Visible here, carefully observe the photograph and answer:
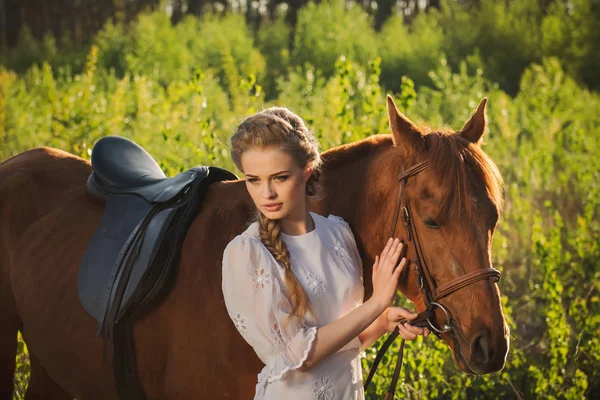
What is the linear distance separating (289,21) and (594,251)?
1791cm

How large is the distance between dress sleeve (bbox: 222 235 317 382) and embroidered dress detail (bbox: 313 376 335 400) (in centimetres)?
15

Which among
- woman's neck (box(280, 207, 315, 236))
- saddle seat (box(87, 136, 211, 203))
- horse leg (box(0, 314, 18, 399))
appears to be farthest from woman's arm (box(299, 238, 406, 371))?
horse leg (box(0, 314, 18, 399))

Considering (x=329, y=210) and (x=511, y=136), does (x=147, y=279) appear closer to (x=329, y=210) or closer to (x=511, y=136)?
(x=329, y=210)

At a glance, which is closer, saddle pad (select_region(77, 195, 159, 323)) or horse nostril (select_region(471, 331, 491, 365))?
horse nostril (select_region(471, 331, 491, 365))

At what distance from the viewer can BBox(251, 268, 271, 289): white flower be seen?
7.05ft

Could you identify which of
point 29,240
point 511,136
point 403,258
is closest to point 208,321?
point 403,258

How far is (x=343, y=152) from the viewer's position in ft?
8.79

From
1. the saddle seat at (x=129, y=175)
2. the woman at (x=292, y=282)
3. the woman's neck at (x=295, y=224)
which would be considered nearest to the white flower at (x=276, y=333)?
the woman at (x=292, y=282)

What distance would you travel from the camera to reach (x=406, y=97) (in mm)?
5172

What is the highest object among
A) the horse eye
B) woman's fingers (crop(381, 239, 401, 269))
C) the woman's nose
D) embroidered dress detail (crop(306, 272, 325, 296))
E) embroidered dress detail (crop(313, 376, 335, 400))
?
the woman's nose

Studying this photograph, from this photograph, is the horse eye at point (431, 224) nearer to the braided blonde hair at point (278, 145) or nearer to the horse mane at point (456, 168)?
the horse mane at point (456, 168)

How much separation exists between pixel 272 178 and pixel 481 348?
0.81m

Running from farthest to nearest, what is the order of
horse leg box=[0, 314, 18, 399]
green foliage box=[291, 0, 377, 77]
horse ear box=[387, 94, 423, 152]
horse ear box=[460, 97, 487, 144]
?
1. green foliage box=[291, 0, 377, 77]
2. horse leg box=[0, 314, 18, 399]
3. horse ear box=[460, 97, 487, 144]
4. horse ear box=[387, 94, 423, 152]

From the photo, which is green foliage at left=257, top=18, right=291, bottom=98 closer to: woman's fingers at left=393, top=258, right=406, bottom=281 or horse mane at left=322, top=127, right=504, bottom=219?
horse mane at left=322, top=127, right=504, bottom=219
